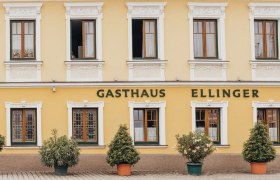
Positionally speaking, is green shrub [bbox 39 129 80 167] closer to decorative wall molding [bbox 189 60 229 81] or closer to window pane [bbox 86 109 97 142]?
window pane [bbox 86 109 97 142]

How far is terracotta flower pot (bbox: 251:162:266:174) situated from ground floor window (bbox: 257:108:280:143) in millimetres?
1991

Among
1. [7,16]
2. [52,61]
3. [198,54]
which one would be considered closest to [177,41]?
[198,54]

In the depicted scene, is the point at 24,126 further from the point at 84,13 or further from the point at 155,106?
the point at 155,106

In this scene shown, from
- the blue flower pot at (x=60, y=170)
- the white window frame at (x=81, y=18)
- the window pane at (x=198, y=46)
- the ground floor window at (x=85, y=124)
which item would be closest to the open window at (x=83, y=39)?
the white window frame at (x=81, y=18)

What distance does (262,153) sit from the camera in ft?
85.4

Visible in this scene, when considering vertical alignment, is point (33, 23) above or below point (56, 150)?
above

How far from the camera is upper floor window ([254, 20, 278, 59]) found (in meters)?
28.1

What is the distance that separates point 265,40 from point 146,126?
6.25 meters

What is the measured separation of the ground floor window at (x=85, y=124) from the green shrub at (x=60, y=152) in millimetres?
1724

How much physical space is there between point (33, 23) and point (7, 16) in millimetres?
1086

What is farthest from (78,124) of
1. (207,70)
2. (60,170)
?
(207,70)

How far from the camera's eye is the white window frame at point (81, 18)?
1065 inches

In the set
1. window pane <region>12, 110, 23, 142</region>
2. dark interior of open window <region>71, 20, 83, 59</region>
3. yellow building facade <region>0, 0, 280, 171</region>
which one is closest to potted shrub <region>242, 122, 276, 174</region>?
yellow building facade <region>0, 0, 280, 171</region>

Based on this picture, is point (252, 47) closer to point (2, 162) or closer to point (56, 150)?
point (56, 150)
